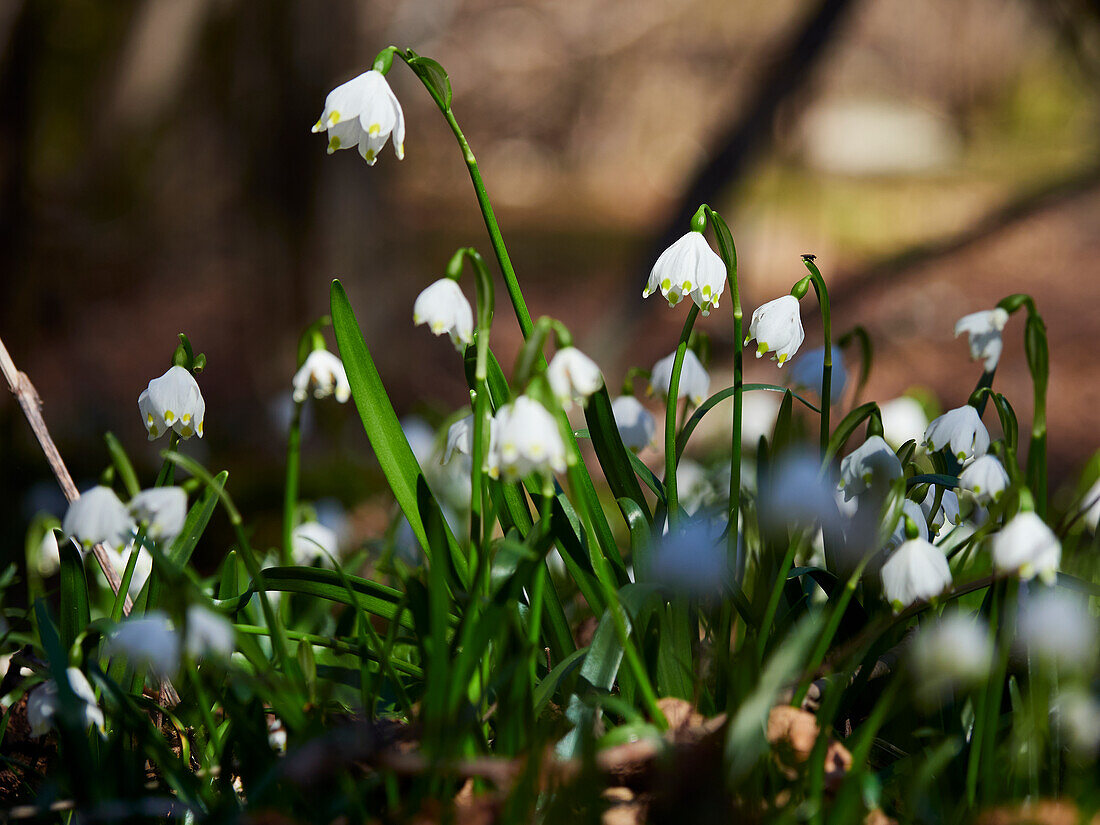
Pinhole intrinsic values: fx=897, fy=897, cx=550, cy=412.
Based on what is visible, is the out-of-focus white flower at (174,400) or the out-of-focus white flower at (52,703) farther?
the out-of-focus white flower at (174,400)

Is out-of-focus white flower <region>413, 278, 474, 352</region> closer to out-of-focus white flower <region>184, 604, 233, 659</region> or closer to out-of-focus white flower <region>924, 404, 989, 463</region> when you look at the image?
out-of-focus white flower <region>184, 604, 233, 659</region>

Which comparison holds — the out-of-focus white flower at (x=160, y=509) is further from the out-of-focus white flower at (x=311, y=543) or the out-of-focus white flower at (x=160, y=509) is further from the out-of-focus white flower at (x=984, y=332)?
the out-of-focus white flower at (x=984, y=332)

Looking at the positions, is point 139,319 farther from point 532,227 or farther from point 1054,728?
point 1054,728

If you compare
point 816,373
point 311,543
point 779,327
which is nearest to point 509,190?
point 311,543

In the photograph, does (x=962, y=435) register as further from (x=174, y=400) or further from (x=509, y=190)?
(x=509, y=190)

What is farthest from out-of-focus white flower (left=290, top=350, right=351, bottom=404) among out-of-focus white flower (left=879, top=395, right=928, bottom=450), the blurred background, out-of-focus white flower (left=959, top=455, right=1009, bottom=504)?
out-of-focus white flower (left=879, top=395, right=928, bottom=450)

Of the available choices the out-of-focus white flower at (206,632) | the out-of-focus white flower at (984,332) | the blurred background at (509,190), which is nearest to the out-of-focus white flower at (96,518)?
the out-of-focus white flower at (206,632)

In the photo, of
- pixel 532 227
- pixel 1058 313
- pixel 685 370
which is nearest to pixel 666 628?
pixel 685 370
